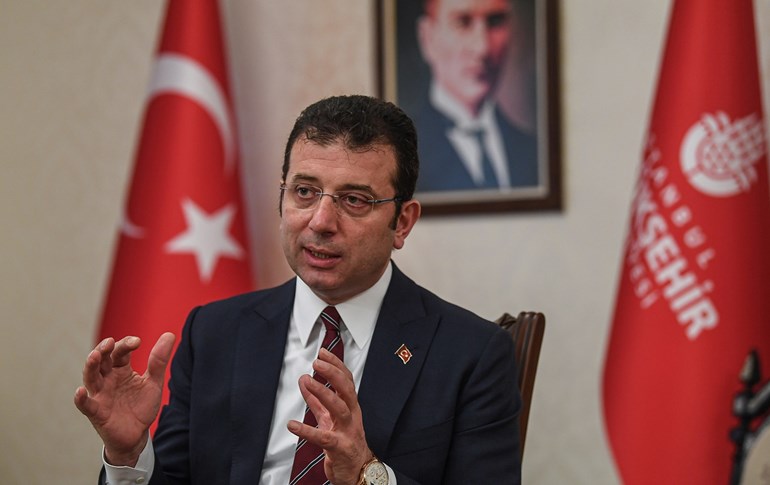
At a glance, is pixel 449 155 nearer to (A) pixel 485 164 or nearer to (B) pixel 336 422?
(A) pixel 485 164

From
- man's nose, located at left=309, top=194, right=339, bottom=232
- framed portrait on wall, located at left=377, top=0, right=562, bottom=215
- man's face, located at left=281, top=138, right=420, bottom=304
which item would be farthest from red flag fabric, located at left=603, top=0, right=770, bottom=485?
man's nose, located at left=309, top=194, right=339, bottom=232

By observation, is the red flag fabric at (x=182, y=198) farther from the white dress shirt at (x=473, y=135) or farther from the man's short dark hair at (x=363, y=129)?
the man's short dark hair at (x=363, y=129)

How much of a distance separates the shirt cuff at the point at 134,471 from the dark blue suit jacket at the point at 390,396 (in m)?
0.03

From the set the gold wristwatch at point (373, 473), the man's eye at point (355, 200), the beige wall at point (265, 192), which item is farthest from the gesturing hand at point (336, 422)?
the beige wall at point (265, 192)

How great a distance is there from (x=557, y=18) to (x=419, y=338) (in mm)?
1730

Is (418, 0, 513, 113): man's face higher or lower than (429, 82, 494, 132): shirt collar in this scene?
higher

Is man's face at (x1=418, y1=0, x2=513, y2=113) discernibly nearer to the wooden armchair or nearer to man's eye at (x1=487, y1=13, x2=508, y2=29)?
man's eye at (x1=487, y1=13, x2=508, y2=29)

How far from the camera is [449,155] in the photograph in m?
3.56

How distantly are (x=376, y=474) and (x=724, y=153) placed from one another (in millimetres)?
1609

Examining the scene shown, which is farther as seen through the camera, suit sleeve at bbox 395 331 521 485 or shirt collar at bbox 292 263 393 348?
shirt collar at bbox 292 263 393 348

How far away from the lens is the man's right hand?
5.85ft

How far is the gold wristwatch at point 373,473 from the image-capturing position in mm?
1724

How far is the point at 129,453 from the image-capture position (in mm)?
1875

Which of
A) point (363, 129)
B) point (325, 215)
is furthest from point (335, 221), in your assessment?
point (363, 129)
